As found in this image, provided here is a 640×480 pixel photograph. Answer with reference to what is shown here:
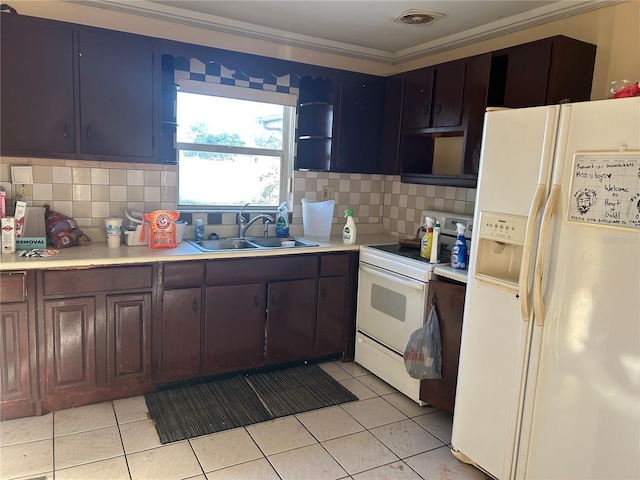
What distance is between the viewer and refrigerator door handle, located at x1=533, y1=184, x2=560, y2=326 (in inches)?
68.9

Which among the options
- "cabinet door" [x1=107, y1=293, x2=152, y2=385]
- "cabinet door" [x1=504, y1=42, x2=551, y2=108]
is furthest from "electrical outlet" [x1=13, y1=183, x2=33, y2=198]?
"cabinet door" [x1=504, y1=42, x2=551, y2=108]

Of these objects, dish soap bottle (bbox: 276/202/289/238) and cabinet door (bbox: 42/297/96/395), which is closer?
cabinet door (bbox: 42/297/96/395)

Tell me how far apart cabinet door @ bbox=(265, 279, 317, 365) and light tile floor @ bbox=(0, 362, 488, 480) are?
54 cm

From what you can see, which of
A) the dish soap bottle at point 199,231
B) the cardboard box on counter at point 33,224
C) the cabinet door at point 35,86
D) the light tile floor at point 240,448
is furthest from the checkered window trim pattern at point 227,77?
the light tile floor at point 240,448

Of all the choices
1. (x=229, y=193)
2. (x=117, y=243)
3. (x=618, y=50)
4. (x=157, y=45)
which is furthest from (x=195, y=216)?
(x=618, y=50)

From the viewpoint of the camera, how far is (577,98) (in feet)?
8.30

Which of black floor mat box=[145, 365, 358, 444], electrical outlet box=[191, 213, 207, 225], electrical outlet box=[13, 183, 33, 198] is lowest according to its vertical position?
black floor mat box=[145, 365, 358, 444]

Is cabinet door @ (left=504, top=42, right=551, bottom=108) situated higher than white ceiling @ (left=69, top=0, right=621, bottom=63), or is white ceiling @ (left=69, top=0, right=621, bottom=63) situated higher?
white ceiling @ (left=69, top=0, right=621, bottom=63)

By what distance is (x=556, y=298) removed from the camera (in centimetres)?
178

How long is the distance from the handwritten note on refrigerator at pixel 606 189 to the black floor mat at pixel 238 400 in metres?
1.76

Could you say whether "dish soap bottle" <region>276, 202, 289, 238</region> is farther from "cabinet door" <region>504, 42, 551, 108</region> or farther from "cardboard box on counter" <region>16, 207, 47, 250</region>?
"cabinet door" <region>504, 42, 551, 108</region>

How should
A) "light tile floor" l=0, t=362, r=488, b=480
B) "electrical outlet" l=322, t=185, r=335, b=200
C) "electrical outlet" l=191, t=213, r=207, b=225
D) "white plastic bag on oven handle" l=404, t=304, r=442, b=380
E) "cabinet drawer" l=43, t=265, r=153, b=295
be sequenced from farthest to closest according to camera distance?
"electrical outlet" l=322, t=185, r=335, b=200 → "electrical outlet" l=191, t=213, r=207, b=225 → "white plastic bag on oven handle" l=404, t=304, r=442, b=380 → "cabinet drawer" l=43, t=265, r=153, b=295 → "light tile floor" l=0, t=362, r=488, b=480

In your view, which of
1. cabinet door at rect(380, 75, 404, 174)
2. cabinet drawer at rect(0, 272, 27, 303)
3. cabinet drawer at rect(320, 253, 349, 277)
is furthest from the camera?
cabinet door at rect(380, 75, 404, 174)

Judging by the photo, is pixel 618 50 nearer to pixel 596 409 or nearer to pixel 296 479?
pixel 596 409
